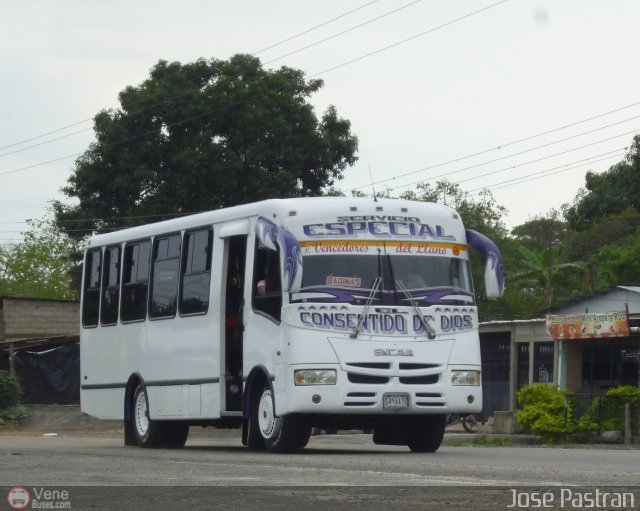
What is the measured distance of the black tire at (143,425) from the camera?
20.9m

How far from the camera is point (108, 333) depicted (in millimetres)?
22688

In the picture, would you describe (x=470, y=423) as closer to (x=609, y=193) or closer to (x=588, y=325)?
(x=588, y=325)

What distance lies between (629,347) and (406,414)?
778 inches

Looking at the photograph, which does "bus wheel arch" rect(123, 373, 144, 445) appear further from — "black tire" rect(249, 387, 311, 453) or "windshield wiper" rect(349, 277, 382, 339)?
"windshield wiper" rect(349, 277, 382, 339)

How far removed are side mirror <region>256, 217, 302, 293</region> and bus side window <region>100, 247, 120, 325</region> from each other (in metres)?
5.24

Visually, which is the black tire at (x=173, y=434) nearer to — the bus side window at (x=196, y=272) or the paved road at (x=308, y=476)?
the bus side window at (x=196, y=272)

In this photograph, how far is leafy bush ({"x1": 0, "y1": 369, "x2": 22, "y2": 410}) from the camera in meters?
36.4

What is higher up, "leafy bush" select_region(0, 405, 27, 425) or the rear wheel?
the rear wheel

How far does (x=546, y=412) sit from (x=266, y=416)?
12645 mm

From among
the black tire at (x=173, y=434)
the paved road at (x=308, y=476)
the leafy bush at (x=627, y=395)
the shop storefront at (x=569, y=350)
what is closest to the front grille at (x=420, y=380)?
the paved road at (x=308, y=476)

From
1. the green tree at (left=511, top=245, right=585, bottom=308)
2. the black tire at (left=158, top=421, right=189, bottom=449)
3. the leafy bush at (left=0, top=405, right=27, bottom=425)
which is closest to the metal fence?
the black tire at (left=158, top=421, right=189, bottom=449)

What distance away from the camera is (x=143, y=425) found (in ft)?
69.3

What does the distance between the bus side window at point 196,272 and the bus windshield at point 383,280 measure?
8.23 ft

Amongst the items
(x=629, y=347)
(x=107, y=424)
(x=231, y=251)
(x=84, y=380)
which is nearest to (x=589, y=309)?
(x=629, y=347)
